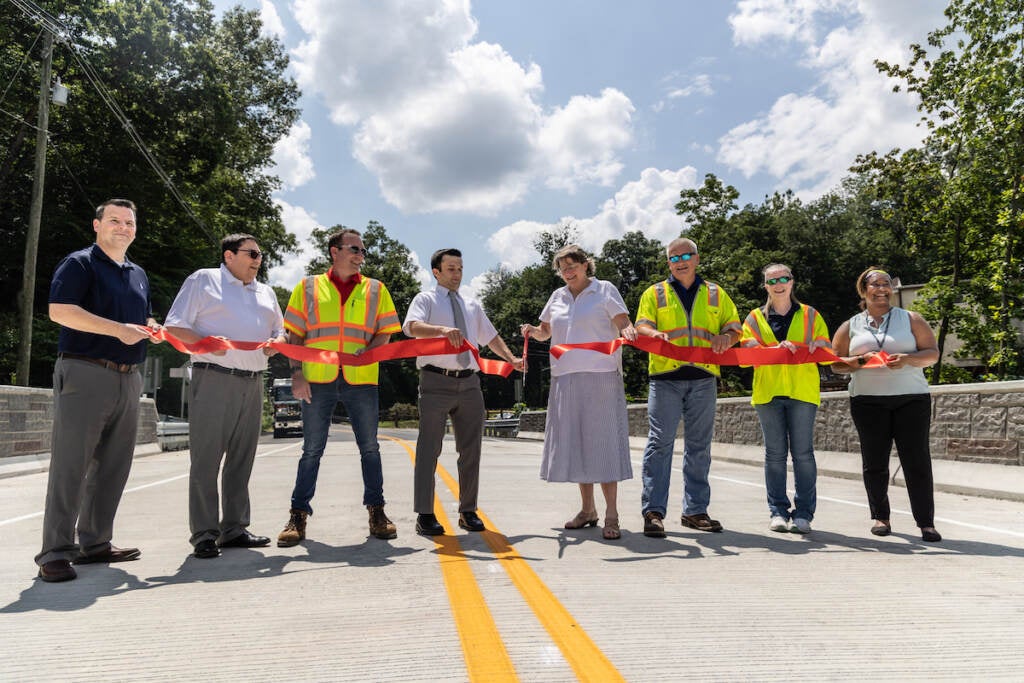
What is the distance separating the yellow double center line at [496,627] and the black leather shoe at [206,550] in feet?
4.79

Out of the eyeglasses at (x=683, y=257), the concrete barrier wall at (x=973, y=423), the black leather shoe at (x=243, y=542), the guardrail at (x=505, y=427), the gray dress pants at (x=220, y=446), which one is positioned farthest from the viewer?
the guardrail at (x=505, y=427)

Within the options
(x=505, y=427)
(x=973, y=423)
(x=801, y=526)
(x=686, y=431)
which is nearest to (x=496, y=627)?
(x=686, y=431)

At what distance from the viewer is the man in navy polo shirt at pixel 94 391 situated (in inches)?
182

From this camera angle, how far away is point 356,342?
5.82 m

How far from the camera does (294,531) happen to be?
546 cm

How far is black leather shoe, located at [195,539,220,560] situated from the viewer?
502 centimetres

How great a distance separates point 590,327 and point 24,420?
10351mm

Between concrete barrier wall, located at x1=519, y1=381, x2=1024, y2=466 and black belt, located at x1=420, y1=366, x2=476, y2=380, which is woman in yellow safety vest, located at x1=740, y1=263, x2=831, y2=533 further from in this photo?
Answer: concrete barrier wall, located at x1=519, y1=381, x2=1024, y2=466

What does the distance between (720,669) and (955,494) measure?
7.91 meters

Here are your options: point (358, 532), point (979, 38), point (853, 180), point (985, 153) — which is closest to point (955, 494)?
point (358, 532)

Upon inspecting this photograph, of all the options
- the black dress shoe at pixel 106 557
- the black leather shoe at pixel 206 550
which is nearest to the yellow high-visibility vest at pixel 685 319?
the black leather shoe at pixel 206 550

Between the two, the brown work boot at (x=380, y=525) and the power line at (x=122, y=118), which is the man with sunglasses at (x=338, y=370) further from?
the power line at (x=122, y=118)

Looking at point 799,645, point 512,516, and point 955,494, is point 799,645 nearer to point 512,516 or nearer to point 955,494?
point 512,516

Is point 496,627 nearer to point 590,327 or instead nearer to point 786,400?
point 590,327
